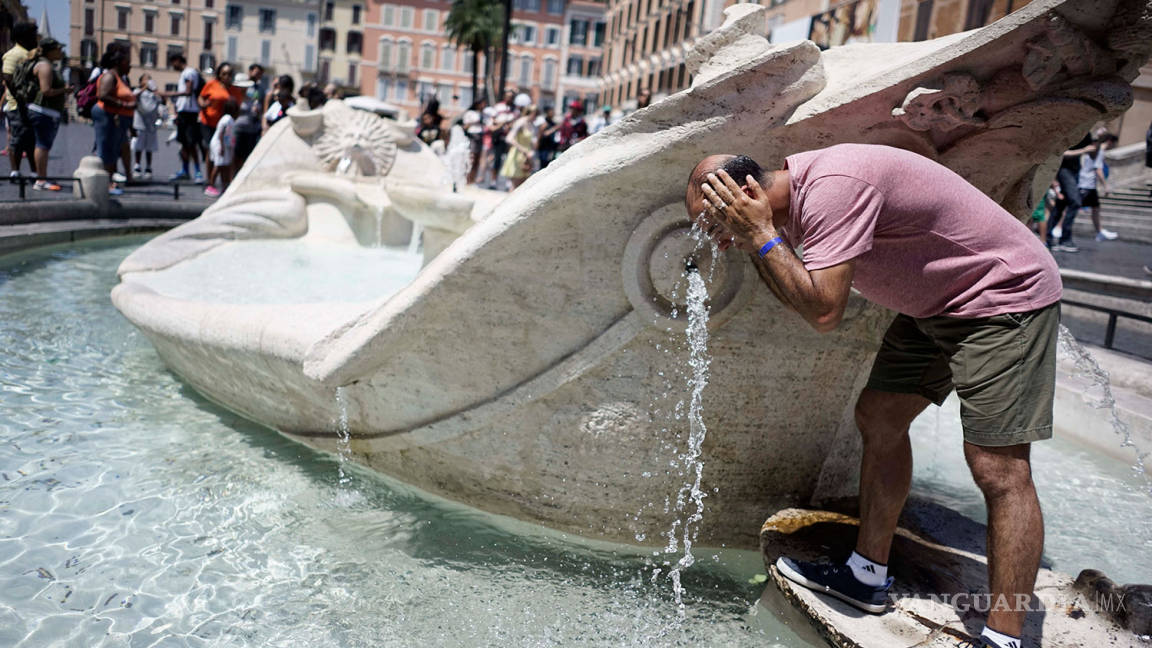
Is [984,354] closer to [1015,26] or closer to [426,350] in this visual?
[1015,26]

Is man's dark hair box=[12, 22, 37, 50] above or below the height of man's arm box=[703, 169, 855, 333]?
above

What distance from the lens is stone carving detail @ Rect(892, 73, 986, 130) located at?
2.11 metres

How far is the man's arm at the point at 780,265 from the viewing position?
6.31 feet

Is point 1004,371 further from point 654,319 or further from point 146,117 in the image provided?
point 146,117

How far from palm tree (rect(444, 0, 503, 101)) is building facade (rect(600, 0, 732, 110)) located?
7737 millimetres

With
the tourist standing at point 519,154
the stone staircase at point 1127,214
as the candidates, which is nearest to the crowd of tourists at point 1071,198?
the stone staircase at point 1127,214

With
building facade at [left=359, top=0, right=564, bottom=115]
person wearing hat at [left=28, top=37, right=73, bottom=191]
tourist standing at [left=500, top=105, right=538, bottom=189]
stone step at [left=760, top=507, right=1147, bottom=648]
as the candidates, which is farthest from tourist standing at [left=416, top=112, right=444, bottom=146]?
building facade at [left=359, top=0, right=564, bottom=115]

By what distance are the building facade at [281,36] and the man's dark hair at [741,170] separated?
237 feet

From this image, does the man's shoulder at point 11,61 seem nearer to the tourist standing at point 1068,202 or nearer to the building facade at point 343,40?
the tourist standing at point 1068,202

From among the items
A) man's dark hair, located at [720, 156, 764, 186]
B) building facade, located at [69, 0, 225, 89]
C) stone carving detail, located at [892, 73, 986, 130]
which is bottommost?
man's dark hair, located at [720, 156, 764, 186]

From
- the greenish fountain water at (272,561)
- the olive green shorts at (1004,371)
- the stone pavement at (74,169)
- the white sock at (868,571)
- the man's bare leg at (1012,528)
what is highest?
the olive green shorts at (1004,371)

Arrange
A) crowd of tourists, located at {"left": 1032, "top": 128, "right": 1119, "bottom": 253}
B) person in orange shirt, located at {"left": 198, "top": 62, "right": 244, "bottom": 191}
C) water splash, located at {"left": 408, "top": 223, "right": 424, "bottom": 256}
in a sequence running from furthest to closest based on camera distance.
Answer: person in orange shirt, located at {"left": 198, "top": 62, "right": 244, "bottom": 191}, crowd of tourists, located at {"left": 1032, "top": 128, "right": 1119, "bottom": 253}, water splash, located at {"left": 408, "top": 223, "right": 424, "bottom": 256}

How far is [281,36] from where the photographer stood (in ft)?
233

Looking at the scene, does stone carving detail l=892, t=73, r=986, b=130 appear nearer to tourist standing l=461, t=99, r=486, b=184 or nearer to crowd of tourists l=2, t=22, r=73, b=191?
crowd of tourists l=2, t=22, r=73, b=191
